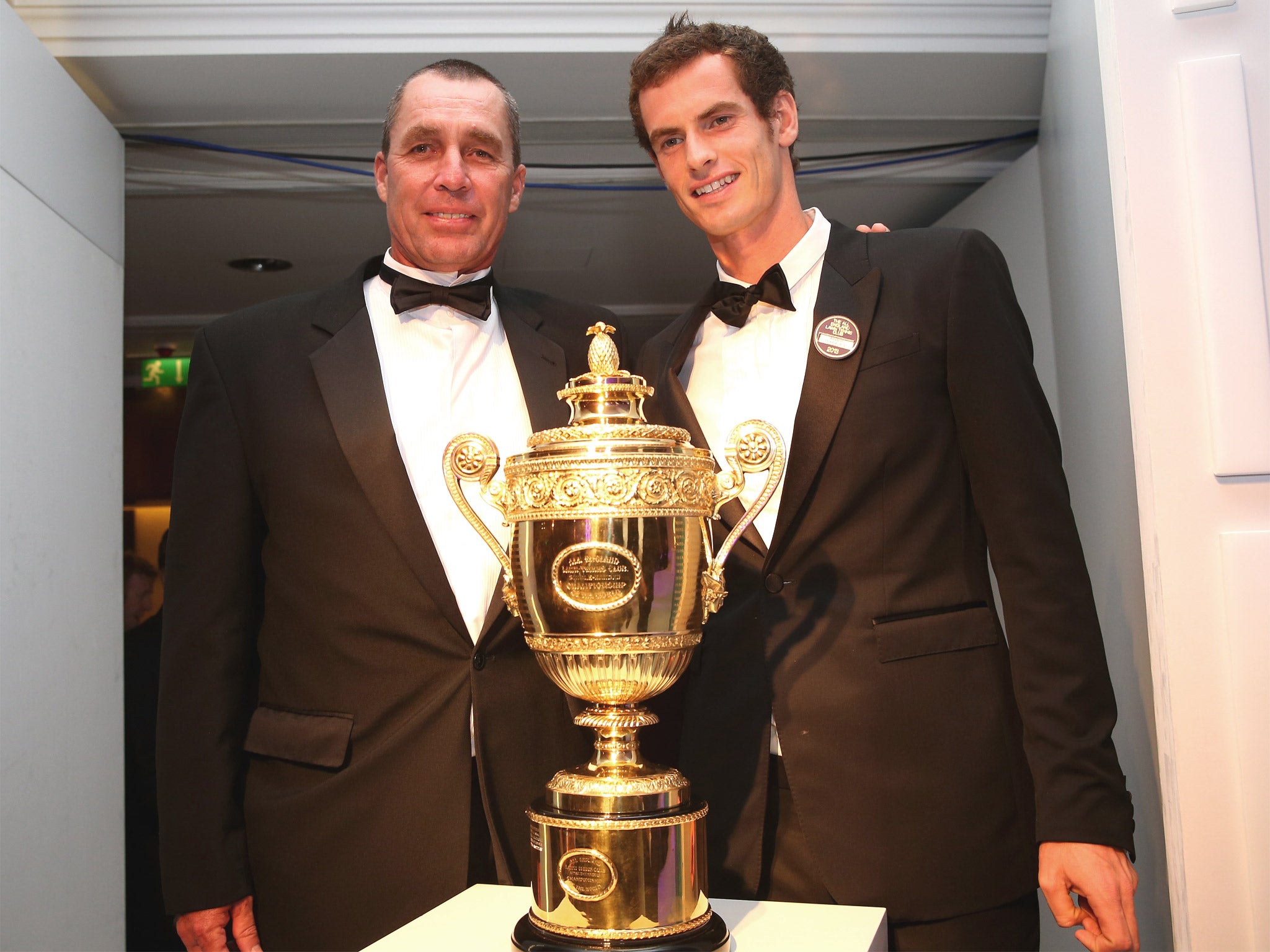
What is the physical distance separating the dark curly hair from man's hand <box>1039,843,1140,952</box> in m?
1.19

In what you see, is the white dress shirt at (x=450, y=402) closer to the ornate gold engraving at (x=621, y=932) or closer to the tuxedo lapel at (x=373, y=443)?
the tuxedo lapel at (x=373, y=443)

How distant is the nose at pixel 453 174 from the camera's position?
6.09ft

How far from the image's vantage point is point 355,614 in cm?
168

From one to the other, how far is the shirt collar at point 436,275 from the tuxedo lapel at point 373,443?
155mm

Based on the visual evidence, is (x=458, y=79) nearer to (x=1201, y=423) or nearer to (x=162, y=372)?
(x=1201, y=423)

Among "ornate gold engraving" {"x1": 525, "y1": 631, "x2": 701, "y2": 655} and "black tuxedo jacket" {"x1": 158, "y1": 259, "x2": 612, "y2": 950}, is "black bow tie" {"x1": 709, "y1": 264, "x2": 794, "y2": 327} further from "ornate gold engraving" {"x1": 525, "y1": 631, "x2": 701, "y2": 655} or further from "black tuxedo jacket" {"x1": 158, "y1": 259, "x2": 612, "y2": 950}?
"ornate gold engraving" {"x1": 525, "y1": 631, "x2": 701, "y2": 655}

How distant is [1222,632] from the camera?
1.51 metres

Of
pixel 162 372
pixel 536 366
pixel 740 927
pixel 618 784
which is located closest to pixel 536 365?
pixel 536 366

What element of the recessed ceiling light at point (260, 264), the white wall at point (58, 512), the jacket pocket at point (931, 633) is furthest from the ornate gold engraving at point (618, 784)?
the recessed ceiling light at point (260, 264)

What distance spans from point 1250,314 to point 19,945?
2.53 m

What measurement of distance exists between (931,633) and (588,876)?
24.0 inches

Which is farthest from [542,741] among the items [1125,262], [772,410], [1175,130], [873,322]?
[1175,130]

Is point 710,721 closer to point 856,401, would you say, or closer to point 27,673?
point 856,401

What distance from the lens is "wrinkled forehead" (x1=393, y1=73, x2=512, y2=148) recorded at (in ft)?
6.18
